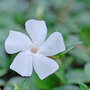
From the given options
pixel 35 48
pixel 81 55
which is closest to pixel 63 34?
pixel 81 55

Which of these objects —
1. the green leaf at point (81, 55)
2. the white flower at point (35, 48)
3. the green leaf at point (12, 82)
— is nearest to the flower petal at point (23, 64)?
the white flower at point (35, 48)

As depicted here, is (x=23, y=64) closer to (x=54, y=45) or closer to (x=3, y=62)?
(x=54, y=45)

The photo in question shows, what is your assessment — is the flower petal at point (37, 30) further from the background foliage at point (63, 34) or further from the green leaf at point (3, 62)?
the green leaf at point (3, 62)

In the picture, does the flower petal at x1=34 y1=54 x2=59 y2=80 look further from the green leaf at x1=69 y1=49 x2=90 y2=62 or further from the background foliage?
the green leaf at x1=69 y1=49 x2=90 y2=62

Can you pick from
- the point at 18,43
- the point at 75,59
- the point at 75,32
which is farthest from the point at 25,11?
the point at 18,43

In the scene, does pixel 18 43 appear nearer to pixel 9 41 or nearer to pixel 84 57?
pixel 9 41

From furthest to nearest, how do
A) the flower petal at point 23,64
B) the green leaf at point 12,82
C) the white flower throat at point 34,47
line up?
the green leaf at point 12,82 < the white flower throat at point 34,47 < the flower petal at point 23,64
